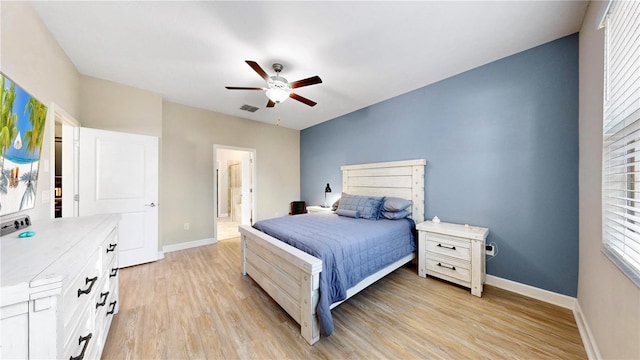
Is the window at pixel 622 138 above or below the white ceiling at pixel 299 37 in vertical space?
below

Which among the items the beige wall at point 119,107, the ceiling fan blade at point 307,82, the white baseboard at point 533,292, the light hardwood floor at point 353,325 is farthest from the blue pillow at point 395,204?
the beige wall at point 119,107

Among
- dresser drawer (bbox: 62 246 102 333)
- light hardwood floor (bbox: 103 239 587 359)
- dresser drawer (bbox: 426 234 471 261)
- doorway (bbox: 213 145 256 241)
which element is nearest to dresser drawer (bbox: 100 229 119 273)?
dresser drawer (bbox: 62 246 102 333)

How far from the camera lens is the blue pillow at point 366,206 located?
10.2ft

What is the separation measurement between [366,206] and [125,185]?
343cm

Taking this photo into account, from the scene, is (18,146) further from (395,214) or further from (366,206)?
(395,214)

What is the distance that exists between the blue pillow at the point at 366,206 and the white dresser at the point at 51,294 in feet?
8.85

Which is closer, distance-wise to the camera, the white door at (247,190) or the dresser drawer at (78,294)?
the dresser drawer at (78,294)

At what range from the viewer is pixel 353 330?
5.93 feet

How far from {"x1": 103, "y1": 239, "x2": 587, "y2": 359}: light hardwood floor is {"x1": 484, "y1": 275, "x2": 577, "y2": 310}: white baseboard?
0.27 ft

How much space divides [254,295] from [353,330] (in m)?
1.12

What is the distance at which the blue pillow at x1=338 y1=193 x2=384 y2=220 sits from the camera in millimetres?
3107

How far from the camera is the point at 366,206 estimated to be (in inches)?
125

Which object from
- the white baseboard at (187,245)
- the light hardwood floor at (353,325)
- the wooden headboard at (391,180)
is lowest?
the light hardwood floor at (353,325)

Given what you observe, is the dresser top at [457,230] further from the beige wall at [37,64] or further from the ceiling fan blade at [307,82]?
the beige wall at [37,64]
